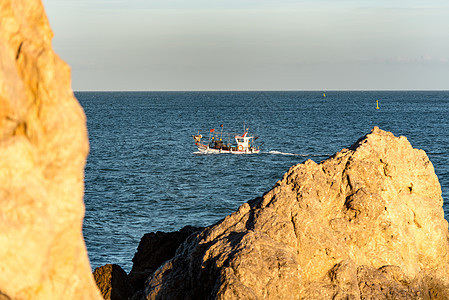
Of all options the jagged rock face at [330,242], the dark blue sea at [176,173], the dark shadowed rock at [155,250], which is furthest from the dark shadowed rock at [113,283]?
the dark blue sea at [176,173]

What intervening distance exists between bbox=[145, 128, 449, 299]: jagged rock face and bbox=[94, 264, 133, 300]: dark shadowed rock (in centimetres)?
281

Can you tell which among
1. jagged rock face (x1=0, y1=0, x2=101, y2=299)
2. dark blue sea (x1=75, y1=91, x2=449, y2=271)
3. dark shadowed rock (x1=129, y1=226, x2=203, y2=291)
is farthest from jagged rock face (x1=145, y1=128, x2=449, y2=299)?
dark blue sea (x1=75, y1=91, x2=449, y2=271)

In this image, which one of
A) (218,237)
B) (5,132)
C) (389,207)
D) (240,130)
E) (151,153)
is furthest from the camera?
(240,130)

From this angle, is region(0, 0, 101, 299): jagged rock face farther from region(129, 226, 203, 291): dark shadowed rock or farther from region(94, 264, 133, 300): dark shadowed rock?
region(129, 226, 203, 291): dark shadowed rock

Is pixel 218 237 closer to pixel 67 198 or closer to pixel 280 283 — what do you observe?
pixel 280 283

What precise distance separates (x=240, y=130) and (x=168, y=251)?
3423 inches

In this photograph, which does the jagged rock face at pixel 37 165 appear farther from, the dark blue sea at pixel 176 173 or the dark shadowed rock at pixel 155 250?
the dark blue sea at pixel 176 173

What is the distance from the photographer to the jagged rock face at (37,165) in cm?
464

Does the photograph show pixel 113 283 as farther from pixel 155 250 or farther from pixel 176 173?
pixel 176 173

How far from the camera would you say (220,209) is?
120 feet

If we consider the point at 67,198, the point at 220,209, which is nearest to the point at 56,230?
the point at 67,198

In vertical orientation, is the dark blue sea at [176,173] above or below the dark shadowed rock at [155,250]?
Result: below

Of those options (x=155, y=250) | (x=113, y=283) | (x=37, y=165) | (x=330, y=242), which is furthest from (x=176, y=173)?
(x=37, y=165)

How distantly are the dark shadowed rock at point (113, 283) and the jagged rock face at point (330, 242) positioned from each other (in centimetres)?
281
